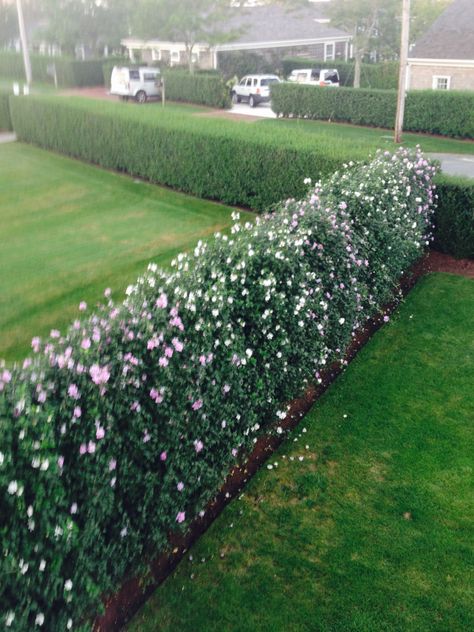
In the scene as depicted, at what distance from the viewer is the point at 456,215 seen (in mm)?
12188

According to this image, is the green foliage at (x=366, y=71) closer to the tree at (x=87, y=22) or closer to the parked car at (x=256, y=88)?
the parked car at (x=256, y=88)

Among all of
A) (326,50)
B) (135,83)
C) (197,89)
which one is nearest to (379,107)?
(197,89)

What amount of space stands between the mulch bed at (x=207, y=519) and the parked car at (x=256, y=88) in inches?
1194

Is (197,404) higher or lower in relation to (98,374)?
lower

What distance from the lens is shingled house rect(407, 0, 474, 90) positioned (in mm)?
31172

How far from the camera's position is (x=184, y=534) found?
219 inches

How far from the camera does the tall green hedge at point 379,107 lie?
1018 inches

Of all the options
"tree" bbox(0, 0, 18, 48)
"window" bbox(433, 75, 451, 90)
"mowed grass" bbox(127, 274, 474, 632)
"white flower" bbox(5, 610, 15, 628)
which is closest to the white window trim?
"window" bbox(433, 75, 451, 90)

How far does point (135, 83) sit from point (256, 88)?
7.79 metres

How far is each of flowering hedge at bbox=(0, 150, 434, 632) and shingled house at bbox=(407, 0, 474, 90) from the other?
28.1m

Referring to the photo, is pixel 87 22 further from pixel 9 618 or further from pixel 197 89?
pixel 9 618

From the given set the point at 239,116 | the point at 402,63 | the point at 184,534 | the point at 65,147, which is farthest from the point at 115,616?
the point at 239,116

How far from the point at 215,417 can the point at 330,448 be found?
2005mm

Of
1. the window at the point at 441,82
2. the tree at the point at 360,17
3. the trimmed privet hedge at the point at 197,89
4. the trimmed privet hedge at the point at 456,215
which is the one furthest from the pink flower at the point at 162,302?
the tree at the point at 360,17
